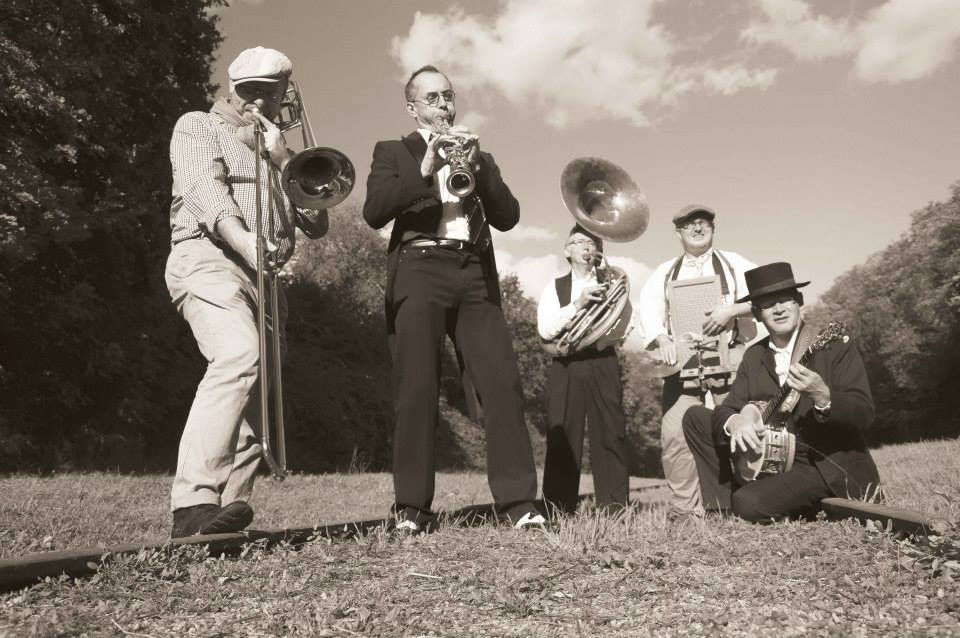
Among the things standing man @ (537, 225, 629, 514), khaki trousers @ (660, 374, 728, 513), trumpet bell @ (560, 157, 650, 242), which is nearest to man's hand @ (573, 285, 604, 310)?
standing man @ (537, 225, 629, 514)

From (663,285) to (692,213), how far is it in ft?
2.01

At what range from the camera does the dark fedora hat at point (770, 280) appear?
519cm

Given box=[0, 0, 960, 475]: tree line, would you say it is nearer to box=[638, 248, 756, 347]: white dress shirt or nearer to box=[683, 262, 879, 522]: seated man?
box=[638, 248, 756, 347]: white dress shirt

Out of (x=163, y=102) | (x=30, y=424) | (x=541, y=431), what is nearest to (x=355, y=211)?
(x=541, y=431)

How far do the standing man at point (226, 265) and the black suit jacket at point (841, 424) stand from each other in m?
2.85

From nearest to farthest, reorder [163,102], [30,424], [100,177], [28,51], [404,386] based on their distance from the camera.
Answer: [404,386] → [28,51] → [30,424] → [100,177] → [163,102]

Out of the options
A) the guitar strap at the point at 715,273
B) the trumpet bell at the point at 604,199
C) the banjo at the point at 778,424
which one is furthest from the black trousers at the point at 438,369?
the trumpet bell at the point at 604,199

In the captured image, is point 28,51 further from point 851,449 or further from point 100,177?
point 851,449

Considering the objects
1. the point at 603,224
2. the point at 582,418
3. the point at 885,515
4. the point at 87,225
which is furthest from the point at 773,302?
the point at 87,225

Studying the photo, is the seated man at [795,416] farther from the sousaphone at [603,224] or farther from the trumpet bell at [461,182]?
the trumpet bell at [461,182]

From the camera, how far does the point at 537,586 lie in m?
2.87

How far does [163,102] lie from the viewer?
15.9 metres

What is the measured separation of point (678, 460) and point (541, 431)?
31.7 meters

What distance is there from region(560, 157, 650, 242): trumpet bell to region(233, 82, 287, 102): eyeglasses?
3.09 metres
